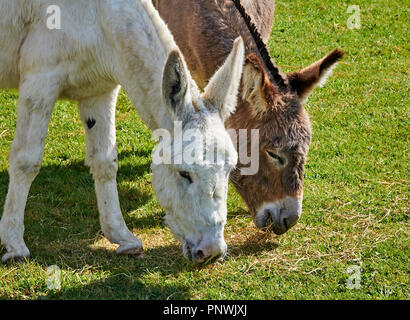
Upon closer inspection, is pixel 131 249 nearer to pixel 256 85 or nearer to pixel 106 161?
pixel 106 161

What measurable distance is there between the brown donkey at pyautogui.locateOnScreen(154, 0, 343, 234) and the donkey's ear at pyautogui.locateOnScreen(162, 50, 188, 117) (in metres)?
1.13

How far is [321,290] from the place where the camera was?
4.78m

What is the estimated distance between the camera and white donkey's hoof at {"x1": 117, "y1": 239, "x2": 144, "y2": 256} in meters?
5.10

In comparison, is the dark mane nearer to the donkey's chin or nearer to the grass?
the donkey's chin

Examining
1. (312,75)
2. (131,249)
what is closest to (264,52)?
(312,75)

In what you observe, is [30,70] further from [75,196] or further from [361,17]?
[361,17]

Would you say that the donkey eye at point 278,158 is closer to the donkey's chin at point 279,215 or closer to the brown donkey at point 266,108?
the brown donkey at point 266,108

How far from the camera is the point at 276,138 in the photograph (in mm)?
5047

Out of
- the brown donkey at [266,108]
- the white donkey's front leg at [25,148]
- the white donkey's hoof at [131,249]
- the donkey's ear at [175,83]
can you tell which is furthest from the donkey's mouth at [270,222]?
the white donkey's front leg at [25,148]

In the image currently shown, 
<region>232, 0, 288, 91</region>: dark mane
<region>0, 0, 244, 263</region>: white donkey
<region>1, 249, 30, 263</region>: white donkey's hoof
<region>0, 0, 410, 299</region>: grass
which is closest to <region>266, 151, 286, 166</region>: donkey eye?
<region>232, 0, 288, 91</region>: dark mane

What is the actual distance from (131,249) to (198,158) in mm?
1594

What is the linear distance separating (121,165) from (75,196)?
82 centimetres

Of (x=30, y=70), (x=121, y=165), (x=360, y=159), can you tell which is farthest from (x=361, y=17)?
(x=30, y=70)

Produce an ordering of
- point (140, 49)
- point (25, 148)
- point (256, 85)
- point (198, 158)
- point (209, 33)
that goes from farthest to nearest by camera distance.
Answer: point (209, 33)
point (256, 85)
point (25, 148)
point (140, 49)
point (198, 158)
